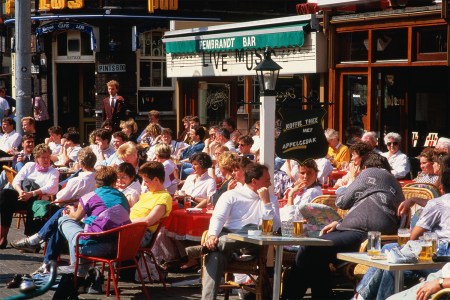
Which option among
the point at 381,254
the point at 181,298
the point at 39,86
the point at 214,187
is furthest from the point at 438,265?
the point at 39,86

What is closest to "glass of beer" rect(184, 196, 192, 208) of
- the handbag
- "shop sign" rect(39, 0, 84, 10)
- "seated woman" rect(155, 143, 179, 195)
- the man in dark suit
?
"seated woman" rect(155, 143, 179, 195)

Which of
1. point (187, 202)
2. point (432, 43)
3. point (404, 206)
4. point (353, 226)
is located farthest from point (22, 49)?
point (404, 206)

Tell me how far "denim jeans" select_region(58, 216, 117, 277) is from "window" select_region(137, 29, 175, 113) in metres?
17.8

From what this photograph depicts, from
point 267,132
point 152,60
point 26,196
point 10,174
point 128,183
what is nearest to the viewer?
point 267,132

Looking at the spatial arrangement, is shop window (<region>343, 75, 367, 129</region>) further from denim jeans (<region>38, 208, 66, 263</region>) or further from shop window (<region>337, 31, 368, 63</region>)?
denim jeans (<region>38, 208, 66, 263</region>)

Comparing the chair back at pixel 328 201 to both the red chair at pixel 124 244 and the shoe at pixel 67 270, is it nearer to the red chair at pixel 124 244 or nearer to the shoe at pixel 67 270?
the red chair at pixel 124 244

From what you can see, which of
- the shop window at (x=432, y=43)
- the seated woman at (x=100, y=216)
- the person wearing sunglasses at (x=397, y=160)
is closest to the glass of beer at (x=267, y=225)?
the seated woman at (x=100, y=216)

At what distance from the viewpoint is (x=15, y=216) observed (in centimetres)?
1648

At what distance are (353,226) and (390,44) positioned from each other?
742cm

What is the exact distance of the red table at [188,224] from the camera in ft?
37.1

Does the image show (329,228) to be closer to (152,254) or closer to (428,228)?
(428,228)

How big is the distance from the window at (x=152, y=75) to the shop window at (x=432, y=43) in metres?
13.7

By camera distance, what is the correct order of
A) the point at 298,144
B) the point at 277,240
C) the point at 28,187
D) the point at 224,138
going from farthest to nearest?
1. the point at 224,138
2. the point at 28,187
3. the point at 298,144
4. the point at 277,240

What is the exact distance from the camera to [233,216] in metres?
9.74
